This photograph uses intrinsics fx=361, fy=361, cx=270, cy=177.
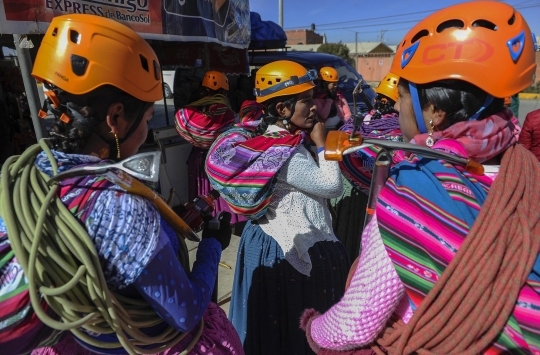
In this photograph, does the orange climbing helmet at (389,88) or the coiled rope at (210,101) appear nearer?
the orange climbing helmet at (389,88)

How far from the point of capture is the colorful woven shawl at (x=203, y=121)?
4.27 meters

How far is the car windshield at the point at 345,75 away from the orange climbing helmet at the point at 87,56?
289 inches

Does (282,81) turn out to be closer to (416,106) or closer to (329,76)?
(416,106)

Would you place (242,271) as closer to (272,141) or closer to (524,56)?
(272,141)

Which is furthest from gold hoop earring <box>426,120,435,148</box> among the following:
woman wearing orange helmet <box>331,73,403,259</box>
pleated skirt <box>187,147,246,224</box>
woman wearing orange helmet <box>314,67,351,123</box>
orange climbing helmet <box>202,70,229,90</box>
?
woman wearing orange helmet <box>314,67,351,123</box>

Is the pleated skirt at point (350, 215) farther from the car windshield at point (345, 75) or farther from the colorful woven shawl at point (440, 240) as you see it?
A: the car windshield at point (345, 75)

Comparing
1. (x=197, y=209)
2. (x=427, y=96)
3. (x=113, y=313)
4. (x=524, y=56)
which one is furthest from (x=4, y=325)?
(x=524, y=56)

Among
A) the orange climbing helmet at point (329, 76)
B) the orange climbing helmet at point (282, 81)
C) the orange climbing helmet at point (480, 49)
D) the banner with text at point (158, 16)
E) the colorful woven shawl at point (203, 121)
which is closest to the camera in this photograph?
the orange climbing helmet at point (480, 49)

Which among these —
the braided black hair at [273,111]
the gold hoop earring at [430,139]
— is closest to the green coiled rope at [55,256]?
the gold hoop earring at [430,139]

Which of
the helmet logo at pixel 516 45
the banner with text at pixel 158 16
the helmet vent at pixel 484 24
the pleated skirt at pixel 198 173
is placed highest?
the banner with text at pixel 158 16

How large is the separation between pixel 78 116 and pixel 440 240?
1.09m

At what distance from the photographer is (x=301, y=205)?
204 cm

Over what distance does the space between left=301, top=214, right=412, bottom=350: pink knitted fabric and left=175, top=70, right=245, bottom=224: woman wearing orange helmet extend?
291cm

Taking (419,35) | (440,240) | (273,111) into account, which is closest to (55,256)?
(440,240)
